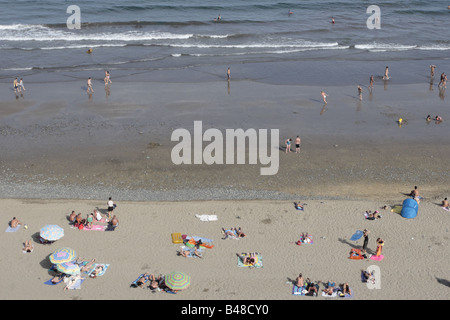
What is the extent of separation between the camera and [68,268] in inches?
645

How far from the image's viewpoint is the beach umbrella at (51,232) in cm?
1801

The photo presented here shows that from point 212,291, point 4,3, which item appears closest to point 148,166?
point 212,291

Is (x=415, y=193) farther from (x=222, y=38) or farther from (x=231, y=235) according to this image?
(x=222, y=38)

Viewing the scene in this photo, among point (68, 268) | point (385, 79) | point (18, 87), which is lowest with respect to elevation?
point (68, 268)

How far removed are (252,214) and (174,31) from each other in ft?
125

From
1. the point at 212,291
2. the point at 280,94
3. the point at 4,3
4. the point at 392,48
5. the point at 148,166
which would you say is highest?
the point at 4,3

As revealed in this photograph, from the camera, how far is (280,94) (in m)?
34.2

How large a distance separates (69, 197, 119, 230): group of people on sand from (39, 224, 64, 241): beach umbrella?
99 centimetres

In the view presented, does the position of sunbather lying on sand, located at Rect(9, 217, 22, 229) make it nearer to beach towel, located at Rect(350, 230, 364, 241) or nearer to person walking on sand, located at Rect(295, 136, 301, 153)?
beach towel, located at Rect(350, 230, 364, 241)

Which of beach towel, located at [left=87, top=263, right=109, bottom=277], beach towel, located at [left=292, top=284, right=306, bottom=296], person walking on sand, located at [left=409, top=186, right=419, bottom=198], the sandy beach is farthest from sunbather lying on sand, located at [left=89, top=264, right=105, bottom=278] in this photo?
person walking on sand, located at [left=409, top=186, right=419, bottom=198]

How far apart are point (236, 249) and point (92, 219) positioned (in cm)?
647

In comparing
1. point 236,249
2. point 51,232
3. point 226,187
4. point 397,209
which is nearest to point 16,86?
point 51,232

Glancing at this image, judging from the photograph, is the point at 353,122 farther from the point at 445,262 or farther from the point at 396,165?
the point at 445,262

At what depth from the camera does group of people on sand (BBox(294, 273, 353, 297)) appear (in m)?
16.1
